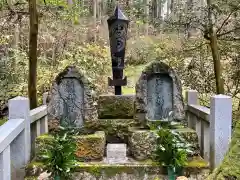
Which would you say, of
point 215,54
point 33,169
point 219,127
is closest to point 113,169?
point 33,169

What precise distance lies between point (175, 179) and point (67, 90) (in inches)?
76.5

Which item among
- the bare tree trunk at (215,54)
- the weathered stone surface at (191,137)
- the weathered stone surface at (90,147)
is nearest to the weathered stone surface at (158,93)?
the weathered stone surface at (191,137)

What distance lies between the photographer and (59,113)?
4.89m

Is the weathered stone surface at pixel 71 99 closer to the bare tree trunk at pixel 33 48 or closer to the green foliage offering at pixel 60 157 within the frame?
the green foliage offering at pixel 60 157

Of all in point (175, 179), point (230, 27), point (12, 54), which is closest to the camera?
point (175, 179)

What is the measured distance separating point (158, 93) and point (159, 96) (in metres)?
0.05

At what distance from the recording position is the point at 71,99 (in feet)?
16.0

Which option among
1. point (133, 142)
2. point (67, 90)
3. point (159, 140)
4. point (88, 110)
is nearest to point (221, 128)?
point (159, 140)

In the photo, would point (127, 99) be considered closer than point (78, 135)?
No

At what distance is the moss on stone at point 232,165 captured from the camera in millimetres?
1665

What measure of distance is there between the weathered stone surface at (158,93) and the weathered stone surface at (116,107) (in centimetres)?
74

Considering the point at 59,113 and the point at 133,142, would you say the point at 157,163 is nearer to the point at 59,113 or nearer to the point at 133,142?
the point at 133,142

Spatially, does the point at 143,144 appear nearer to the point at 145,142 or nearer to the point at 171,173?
the point at 145,142

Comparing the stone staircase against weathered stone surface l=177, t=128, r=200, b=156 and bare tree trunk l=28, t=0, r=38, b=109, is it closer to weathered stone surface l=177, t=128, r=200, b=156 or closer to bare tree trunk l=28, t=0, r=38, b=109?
weathered stone surface l=177, t=128, r=200, b=156
